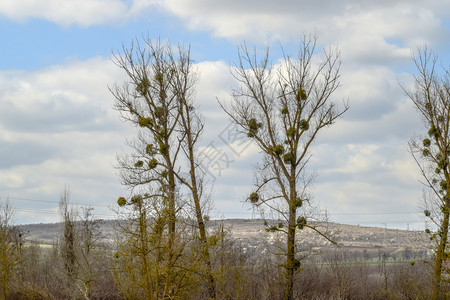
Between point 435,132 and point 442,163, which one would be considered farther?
point 435,132

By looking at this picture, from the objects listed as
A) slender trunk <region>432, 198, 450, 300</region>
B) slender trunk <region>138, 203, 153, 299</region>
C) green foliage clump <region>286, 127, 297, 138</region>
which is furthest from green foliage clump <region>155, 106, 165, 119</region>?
slender trunk <region>432, 198, 450, 300</region>

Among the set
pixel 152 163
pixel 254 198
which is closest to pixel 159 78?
pixel 152 163

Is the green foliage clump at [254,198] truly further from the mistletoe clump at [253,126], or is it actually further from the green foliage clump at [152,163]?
the green foliage clump at [152,163]

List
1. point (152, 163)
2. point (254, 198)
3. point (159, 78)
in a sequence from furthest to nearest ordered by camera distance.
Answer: point (159, 78), point (152, 163), point (254, 198)

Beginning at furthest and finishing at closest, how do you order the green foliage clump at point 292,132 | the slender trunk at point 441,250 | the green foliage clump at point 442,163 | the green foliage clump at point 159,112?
the green foliage clump at point 442,163 → the green foliage clump at point 159,112 → the slender trunk at point 441,250 → the green foliage clump at point 292,132

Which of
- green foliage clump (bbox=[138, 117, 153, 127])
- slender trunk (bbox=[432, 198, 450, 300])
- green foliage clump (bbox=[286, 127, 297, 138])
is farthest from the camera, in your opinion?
slender trunk (bbox=[432, 198, 450, 300])

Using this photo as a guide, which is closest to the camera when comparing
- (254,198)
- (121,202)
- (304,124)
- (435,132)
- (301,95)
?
(254,198)

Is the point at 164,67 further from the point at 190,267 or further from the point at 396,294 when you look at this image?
the point at 396,294

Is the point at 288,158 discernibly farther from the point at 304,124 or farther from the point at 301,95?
the point at 301,95

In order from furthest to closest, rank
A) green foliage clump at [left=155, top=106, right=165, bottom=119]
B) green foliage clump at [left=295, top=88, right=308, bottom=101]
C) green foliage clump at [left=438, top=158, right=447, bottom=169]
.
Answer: green foliage clump at [left=438, top=158, right=447, bottom=169], green foliage clump at [left=155, top=106, right=165, bottom=119], green foliage clump at [left=295, top=88, right=308, bottom=101]

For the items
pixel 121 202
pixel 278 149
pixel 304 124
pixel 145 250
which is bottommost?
pixel 145 250

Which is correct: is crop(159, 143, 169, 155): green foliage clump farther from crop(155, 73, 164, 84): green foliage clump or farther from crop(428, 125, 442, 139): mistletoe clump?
crop(428, 125, 442, 139): mistletoe clump

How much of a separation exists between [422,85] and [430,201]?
777 cm

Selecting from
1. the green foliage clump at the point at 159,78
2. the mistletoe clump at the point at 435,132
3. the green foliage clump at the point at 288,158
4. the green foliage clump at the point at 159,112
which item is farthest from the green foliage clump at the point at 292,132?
the mistletoe clump at the point at 435,132
